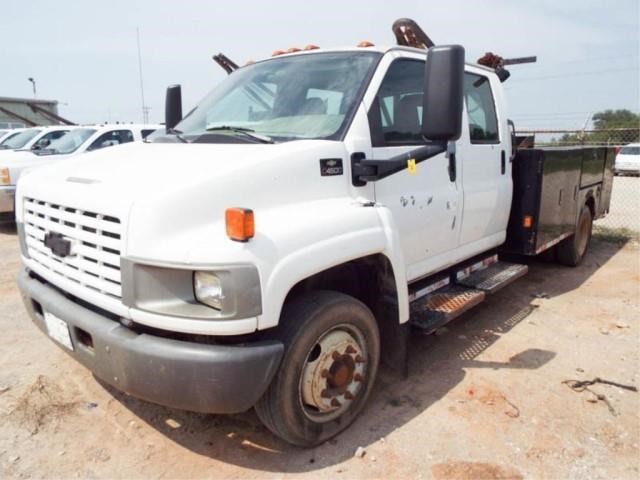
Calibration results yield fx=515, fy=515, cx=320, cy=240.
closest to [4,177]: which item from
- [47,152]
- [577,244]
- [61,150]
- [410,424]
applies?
[47,152]

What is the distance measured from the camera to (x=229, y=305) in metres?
2.24

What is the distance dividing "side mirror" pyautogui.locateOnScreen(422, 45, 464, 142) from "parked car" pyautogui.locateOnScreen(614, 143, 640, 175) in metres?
21.5

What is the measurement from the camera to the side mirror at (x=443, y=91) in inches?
105

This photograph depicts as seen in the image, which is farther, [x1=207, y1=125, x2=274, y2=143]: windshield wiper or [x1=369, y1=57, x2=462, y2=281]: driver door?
[x1=369, y1=57, x2=462, y2=281]: driver door

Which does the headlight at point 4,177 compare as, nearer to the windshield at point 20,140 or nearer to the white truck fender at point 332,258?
the windshield at point 20,140

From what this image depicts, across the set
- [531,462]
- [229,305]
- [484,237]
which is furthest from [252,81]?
[531,462]

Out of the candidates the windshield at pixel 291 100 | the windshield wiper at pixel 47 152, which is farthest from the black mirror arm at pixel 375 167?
the windshield wiper at pixel 47 152

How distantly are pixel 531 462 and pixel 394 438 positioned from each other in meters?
0.74

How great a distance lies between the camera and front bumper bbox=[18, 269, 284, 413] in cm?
227

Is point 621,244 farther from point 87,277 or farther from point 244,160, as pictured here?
point 87,277

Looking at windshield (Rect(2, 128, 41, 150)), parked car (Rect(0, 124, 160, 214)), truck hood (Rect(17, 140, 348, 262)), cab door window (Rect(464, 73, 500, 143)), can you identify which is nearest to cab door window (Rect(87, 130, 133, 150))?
parked car (Rect(0, 124, 160, 214))

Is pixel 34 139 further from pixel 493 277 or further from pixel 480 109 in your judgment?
pixel 493 277

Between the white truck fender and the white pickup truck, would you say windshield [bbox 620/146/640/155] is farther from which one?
the white truck fender

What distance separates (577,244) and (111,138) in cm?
841
